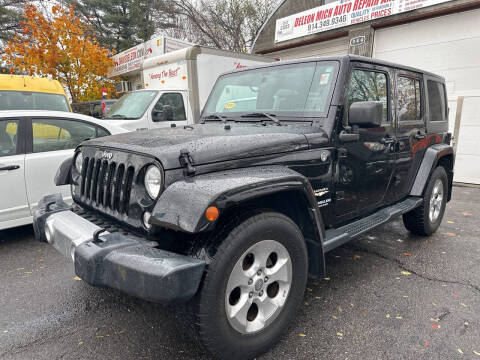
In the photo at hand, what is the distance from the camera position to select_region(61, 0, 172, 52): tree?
85.7ft

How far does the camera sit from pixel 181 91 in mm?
7750

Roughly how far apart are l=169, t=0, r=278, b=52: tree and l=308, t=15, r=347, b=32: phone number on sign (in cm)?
1174

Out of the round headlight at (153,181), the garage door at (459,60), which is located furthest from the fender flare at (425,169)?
the garage door at (459,60)

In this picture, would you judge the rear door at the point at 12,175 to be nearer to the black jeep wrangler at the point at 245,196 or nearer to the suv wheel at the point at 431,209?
the black jeep wrangler at the point at 245,196

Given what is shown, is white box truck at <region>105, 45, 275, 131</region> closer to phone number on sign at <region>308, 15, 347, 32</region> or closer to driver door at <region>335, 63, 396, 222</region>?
phone number on sign at <region>308, 15, 347, 32</region>

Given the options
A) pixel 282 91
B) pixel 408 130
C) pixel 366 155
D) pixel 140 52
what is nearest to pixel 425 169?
pixel 408 130

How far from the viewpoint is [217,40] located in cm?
2152

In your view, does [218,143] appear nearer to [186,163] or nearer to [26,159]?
[186,163]

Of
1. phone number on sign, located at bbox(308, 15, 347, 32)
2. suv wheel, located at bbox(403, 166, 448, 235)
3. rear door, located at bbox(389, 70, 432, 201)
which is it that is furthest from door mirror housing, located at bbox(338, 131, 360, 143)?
phone number on sign, located at bbox(308, 15, 347, 32)

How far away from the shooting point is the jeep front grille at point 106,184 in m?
2.16

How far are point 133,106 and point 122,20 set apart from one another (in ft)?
74.9

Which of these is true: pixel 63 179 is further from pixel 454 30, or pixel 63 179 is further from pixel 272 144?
pixel 454 30

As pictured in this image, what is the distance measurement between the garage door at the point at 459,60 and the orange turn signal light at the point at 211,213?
7908 mm

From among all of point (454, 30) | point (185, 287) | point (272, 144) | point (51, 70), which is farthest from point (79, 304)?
point (51, 70)
